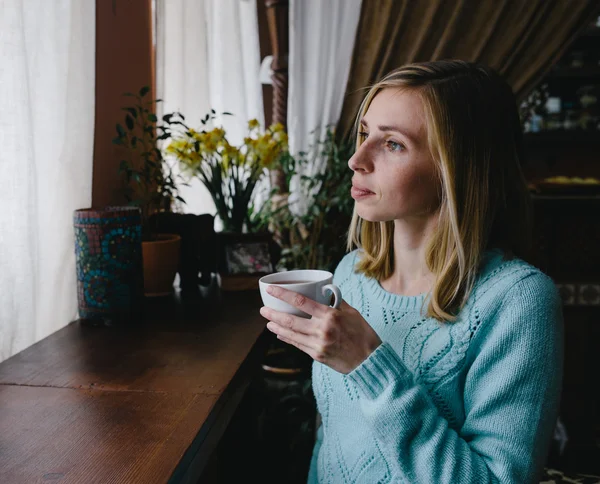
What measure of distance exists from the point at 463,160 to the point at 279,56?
1.88 meters

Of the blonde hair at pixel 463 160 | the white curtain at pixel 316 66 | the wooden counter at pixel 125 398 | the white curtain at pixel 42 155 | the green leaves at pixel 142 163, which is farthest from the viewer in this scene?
the white curtain at pixel 316 66

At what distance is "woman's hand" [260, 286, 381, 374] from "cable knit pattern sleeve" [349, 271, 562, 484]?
0.08ft

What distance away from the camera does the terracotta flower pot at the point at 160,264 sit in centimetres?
162

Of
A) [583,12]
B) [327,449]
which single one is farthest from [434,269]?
[583,12]

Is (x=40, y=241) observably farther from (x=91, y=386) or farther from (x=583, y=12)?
(x=583, y=12)

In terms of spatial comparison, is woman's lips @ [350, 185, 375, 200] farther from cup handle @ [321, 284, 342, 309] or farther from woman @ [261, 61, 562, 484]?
cup handle @ [321, 284, 342, 309]

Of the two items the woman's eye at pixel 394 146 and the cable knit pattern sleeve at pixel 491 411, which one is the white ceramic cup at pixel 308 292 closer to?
the cable knit pattern sleeve at pixel 491 411

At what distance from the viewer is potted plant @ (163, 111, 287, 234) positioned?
183 centimetres

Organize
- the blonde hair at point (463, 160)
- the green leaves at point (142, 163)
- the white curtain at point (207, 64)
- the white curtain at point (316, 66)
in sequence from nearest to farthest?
the blonde hair at point (463, 160), the green leaves at point (142, 163), the white curtain at point (207, 64), the white curtain at point (316, 66)

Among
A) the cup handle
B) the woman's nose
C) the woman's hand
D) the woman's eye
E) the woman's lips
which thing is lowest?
the woman's hand

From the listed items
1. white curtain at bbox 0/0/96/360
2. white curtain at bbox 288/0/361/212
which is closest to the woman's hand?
white curtain at bbox 0/0/96/360

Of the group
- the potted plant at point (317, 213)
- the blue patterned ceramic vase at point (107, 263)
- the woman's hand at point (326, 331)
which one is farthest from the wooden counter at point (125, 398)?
the potted plant at point (317, 213)

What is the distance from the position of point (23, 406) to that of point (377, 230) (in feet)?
2.51

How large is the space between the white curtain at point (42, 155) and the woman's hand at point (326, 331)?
63cm
